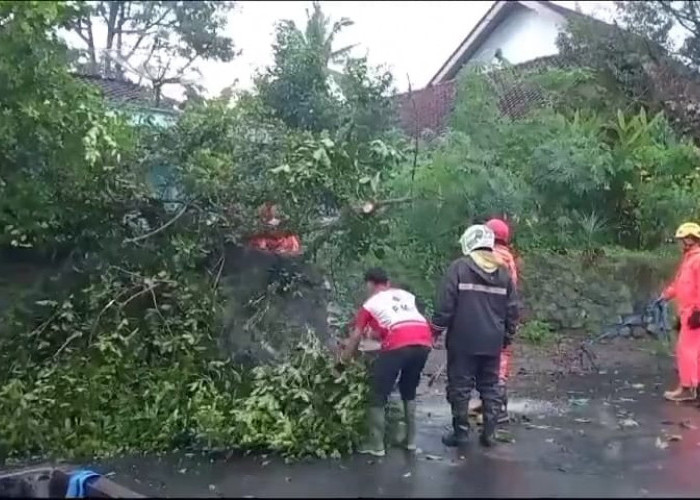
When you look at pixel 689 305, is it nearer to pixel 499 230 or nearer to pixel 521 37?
pixel 499 230

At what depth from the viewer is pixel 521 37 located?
30359 millimetres

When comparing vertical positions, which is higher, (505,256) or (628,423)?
(505,256)

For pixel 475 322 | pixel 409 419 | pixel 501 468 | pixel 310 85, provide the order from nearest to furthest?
pixel 501 468 → pixel 475 322 → pixel 409 419 → pixel 310 85

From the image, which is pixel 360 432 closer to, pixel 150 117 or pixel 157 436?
pixel 157 436

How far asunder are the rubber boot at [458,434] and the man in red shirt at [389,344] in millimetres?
337

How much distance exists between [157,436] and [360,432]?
1664 mm

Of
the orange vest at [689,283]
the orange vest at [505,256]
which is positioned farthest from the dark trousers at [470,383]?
the orange vest at [689,283]

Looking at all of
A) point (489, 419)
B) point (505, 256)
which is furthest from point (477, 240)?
point (489, 419)

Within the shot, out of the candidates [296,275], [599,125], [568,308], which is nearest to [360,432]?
[296,275]

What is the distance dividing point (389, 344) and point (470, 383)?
30.8 inches

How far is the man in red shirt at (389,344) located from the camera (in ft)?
25.3

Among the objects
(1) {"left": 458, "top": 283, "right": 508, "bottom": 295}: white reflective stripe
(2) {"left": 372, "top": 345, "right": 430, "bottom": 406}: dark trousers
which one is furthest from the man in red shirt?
(1) {"left": 458, "top": 283, "right": 508, "bottom": 295}: white reflective stripe

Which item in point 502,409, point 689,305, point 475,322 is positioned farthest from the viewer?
point 689,305

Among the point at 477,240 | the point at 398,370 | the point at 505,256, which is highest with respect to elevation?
the point at 477,240
